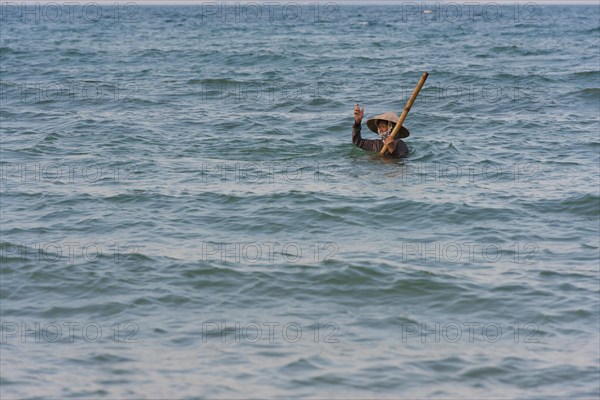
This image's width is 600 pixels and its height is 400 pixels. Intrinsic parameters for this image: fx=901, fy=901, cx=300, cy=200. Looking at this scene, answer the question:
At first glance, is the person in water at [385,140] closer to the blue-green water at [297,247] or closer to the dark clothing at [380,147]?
the dark clothing at [380,147]

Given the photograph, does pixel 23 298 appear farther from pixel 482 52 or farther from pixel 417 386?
pixel 482 52

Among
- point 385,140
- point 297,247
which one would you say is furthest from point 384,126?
point 297,247

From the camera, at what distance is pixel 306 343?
24.8 feet

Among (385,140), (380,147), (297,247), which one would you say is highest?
(385,140)

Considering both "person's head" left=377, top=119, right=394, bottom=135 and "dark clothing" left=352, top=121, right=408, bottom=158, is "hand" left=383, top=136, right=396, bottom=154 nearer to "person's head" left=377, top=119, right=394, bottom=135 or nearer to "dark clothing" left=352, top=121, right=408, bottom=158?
"dark clothing" left=352, top=121, right=408, bottom=158

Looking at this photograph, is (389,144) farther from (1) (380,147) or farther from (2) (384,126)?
(2) (384,126)

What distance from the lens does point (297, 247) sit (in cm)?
1009

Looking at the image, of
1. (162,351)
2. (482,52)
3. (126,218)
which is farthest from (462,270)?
(482,52)

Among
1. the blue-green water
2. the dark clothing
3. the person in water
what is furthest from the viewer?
the dark clothing

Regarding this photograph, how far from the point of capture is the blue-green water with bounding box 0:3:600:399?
23.3 feet

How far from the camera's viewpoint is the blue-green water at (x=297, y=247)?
7105 mm

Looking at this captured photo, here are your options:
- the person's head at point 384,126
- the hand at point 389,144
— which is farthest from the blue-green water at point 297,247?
the person's head at point 384,126

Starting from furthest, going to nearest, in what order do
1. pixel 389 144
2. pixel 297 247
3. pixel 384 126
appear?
pixel 384 126, pixel 389 144, pixel 297 247

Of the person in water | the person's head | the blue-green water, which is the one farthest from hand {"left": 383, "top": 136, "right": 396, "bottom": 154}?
the blue-green water
